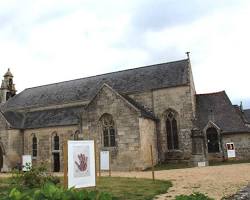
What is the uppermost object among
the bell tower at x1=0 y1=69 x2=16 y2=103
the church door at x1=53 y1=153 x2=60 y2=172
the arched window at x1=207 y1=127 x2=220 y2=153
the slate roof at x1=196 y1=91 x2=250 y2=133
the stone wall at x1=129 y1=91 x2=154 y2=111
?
the bell tower at x1=0 y1=69 x2=16 y2=103

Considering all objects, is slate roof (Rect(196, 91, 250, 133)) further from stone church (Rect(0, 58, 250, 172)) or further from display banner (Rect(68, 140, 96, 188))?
display banner (Rect(68, 140, 96, 188))

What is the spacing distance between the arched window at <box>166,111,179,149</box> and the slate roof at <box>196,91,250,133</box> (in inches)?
90.4

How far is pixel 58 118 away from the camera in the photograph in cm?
3406

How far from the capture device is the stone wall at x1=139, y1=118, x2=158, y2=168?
2611cm

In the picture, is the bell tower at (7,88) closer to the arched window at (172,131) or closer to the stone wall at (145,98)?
the stone wall at (145,98)

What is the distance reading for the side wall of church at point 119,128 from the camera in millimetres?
25953

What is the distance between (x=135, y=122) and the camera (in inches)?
1031

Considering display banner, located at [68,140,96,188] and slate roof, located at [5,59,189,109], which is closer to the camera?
display banner, located at [68,140,96,188]

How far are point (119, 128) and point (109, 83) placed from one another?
32.4ft

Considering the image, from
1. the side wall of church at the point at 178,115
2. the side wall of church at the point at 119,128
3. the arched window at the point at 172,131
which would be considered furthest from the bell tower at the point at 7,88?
the arched window at the point at 172,131

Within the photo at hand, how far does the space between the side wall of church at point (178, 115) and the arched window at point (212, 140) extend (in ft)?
5.79

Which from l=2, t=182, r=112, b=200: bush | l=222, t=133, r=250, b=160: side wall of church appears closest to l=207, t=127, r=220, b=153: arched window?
l=222, t=133, r=250, b=160: side wall of church

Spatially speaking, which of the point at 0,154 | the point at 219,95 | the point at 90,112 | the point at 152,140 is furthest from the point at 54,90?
the point at 219,95

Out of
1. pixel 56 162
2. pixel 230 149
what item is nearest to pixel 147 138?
pixel 230 149
